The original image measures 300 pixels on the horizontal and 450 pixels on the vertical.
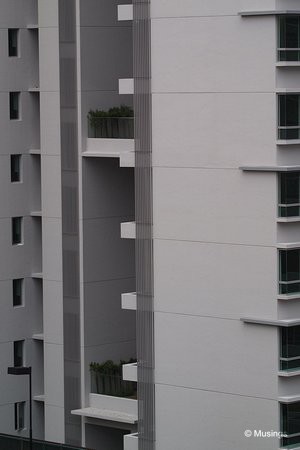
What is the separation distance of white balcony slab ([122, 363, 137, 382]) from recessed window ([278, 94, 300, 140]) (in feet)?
23.5

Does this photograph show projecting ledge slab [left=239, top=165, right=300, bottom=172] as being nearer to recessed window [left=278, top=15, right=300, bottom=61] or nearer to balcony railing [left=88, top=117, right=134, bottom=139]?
recessed window [left=278, top=15, right=300, bottom=61]

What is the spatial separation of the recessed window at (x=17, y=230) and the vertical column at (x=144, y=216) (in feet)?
26.3

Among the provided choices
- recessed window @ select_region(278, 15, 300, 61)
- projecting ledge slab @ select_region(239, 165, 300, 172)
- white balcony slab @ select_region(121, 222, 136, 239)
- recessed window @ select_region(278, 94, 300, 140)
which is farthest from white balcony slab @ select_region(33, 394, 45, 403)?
recessed window @ select_region(278, 15, 300, 61)

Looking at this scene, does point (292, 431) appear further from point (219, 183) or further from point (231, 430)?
point (219, 183)

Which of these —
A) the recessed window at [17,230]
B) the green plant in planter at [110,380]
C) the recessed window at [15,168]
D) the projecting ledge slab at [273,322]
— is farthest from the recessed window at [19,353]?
the projecting ledge slab at [273,322]

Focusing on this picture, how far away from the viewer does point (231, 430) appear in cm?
3662

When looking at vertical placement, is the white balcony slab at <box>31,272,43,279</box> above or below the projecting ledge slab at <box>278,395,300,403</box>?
above

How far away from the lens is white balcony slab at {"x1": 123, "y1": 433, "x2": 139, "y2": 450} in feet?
127

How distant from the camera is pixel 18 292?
45.7 meters

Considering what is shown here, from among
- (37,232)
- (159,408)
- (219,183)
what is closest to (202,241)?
(219,183)

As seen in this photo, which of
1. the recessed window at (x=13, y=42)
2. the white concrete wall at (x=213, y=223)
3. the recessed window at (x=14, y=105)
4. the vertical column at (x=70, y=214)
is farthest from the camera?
the recessed window at (x=14, y=105)

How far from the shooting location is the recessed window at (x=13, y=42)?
44.8 m

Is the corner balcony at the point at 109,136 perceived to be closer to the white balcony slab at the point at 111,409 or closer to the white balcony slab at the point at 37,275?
the white balcony slab at the point at 37,275

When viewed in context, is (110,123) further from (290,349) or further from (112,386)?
(290,349)
